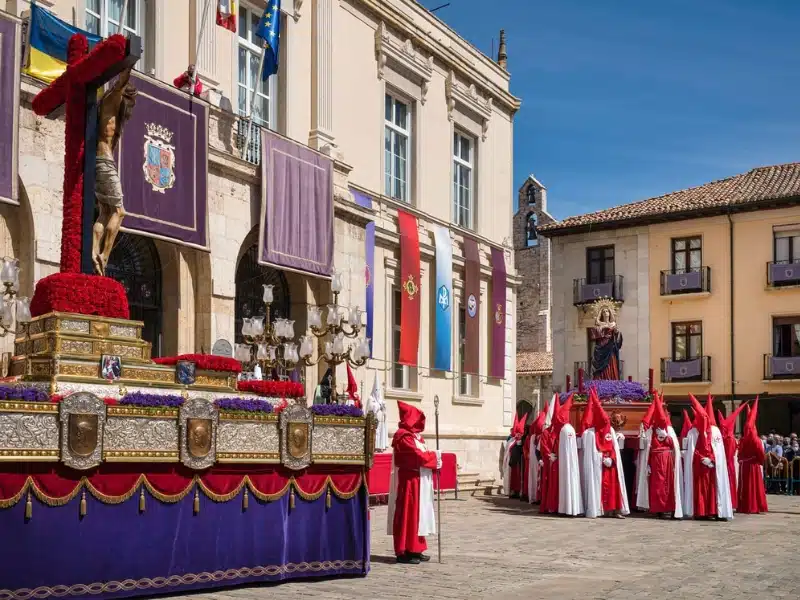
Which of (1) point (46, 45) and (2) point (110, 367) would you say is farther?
(1) point (46, 45)

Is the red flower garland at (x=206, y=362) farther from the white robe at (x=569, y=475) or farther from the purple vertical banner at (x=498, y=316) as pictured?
the purple vertical banner at (x=498, y=316)

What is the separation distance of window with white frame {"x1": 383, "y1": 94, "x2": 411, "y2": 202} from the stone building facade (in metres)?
25.6

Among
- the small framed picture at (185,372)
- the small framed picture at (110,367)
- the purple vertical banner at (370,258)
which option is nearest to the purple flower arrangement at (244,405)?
the small framed picture at (185,372)

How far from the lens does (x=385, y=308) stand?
81.1 ft

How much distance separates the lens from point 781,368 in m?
37.7

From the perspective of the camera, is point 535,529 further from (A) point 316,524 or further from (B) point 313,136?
(B) point 313,136

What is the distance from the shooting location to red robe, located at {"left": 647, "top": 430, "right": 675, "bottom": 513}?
1985cm

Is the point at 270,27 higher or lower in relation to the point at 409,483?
higher

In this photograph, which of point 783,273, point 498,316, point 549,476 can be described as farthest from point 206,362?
point 783,273

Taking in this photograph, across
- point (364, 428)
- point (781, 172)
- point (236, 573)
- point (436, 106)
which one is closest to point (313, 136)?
point (436, 106)

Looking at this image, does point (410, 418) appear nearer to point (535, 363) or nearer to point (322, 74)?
point (322, 74)

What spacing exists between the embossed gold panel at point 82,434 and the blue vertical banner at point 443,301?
59.1 ft

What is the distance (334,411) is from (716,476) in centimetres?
1056

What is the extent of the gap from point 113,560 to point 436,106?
20477mm
